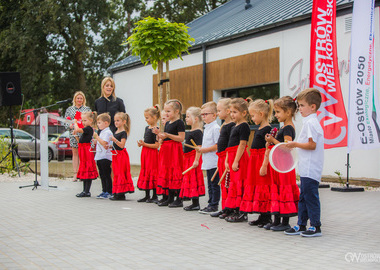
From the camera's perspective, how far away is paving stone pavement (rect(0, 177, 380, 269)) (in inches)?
173

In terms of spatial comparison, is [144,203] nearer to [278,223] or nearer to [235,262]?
[278,223]

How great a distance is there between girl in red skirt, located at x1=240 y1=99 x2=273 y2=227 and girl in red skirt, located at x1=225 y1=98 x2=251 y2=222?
18 cm

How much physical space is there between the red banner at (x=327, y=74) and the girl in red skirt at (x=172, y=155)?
11.9 ft

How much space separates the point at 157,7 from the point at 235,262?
3371cm

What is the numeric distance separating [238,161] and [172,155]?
1.91 metres

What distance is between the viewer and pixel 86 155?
9430 millimetres

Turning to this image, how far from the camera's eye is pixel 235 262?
14.4 ft

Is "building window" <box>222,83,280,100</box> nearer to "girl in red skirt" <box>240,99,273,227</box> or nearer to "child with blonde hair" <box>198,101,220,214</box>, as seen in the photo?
"child with blonde hair" <box>198,101,220,214</box>

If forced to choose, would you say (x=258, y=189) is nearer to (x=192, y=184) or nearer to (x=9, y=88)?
(x=192, y=184)

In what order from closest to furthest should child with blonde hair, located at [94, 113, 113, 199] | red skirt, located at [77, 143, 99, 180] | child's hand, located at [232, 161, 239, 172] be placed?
1. child's hand, located at [232, 161, 239, 172]
2. child with blonde hair, located at [94, 113, 113, 199]
3. red skirt, located at [77, 143, 99, 180]

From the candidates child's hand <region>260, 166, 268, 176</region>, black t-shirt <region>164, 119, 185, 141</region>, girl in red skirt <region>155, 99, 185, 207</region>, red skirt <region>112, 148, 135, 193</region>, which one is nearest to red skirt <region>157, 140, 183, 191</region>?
girl in red skirt <region>155, 99, 185, 207</region>

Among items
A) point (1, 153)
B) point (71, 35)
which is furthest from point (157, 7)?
point (1, 153)

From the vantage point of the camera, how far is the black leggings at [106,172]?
29.8 feet

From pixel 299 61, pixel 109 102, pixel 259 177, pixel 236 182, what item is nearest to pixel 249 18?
pixel 299 61
